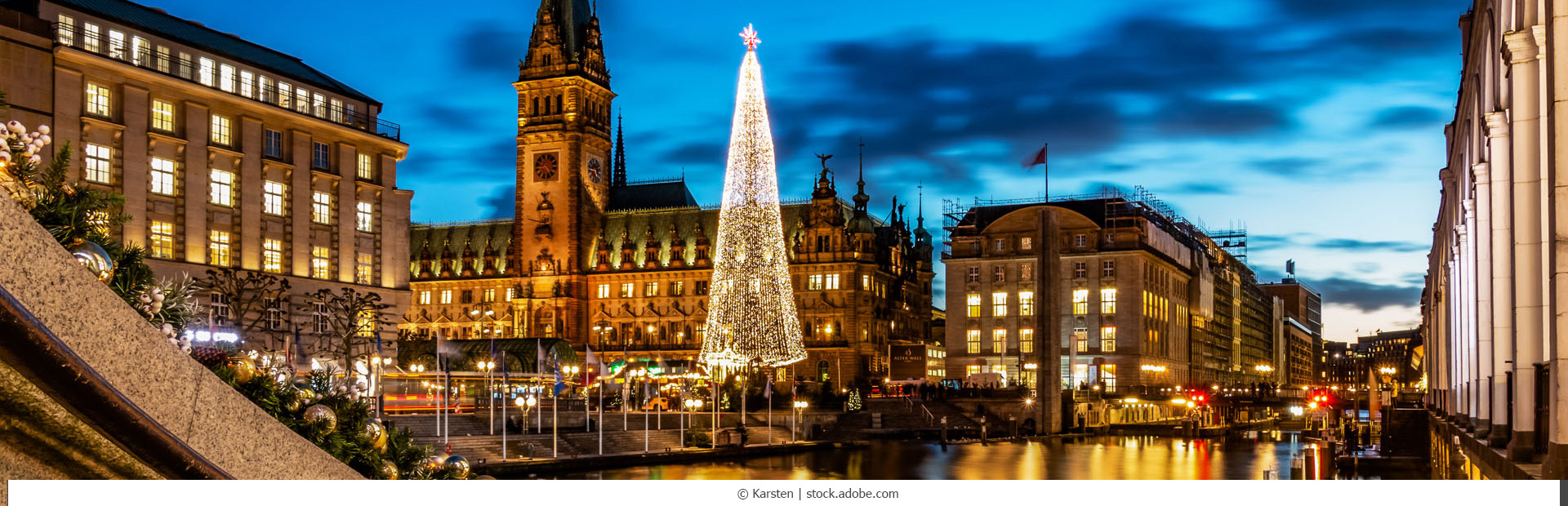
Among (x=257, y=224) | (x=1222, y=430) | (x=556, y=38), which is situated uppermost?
(x=556, y=38)

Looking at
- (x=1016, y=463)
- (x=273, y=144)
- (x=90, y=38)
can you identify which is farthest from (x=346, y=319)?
(x=1016, y=463)

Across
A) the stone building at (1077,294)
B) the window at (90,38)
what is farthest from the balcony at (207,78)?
the stone building at (1077,294)

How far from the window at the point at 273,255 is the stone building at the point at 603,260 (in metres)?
55.0

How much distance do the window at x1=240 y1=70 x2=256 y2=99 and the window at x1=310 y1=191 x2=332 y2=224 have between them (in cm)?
616

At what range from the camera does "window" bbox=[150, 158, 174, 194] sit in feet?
209

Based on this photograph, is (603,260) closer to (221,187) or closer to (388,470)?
(221,187)

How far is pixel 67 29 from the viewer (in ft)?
194

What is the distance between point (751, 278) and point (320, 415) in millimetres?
87274

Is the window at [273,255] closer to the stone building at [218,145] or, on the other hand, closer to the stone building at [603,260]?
the stone building at [218,145]

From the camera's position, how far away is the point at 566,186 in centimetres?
13562

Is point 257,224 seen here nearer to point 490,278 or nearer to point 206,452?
point 206,452

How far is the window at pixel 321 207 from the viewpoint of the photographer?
71.8 meters

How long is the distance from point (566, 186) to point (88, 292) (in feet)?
431
